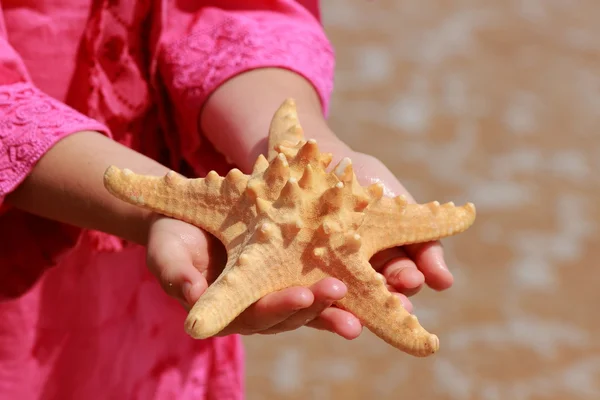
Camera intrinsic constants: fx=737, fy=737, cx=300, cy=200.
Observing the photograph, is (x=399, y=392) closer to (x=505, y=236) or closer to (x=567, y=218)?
(x=505, y=236)

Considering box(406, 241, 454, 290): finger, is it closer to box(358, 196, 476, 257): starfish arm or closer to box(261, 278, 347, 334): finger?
box(358, 196, 476, 257): starfish arm

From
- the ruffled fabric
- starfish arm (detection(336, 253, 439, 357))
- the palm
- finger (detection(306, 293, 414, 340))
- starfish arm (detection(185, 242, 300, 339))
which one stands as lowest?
the ruffled fabric

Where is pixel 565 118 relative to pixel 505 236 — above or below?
above

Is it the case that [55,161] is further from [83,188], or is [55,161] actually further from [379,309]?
[379,309]

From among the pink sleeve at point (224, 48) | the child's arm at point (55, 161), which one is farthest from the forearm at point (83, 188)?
the pink sleeve at point (224, 48)

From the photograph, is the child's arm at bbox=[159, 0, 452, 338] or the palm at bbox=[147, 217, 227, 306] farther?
the child's arm at bbox=[159, 0, 452, 338]

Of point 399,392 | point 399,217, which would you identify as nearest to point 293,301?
point 399,217

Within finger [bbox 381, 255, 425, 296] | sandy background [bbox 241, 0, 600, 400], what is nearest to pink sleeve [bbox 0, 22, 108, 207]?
finger [bbox 381, 255, 425, 296]
